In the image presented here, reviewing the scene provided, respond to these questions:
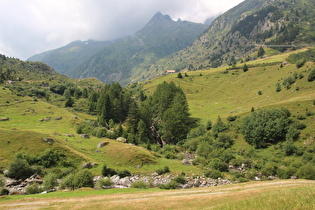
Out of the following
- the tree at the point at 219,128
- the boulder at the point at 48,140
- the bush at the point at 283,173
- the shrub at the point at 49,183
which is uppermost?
the boulder at the point at 48,140

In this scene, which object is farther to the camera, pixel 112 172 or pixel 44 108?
pixel 44 108

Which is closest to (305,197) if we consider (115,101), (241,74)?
(115,101)

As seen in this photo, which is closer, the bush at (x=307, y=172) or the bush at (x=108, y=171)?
the bush at (x=307, y=172)

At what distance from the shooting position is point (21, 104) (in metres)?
107

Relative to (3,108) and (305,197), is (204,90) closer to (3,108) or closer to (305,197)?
(3,108)

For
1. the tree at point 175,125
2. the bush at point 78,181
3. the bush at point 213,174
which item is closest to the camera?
the bush at point 78,181

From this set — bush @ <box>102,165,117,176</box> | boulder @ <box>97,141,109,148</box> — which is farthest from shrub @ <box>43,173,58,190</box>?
boulder @ <box>97,141,109,148</box>

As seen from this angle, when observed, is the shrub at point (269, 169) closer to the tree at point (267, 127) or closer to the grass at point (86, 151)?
the tree at point (267, 127)

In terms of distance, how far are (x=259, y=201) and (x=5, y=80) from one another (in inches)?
7805

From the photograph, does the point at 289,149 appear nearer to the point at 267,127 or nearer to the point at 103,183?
the point at 267,127

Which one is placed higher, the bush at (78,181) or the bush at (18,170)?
the bush at (18,170)

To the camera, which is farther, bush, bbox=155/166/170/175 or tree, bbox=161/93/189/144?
tree, bbox=161/93/189/144

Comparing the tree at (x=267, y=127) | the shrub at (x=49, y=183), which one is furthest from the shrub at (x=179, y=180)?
the tree at (x=267, y=127)

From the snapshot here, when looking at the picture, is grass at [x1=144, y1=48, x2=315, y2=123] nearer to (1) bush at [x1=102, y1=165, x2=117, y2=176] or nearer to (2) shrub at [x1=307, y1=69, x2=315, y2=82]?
(2) shrub at [x1=307, y1=69, x2=315, y2=82]
